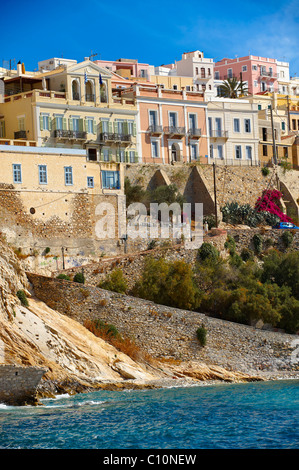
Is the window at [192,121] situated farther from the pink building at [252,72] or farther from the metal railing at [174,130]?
the pink building at [252,72]

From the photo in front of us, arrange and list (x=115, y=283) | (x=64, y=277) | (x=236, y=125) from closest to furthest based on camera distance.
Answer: (x=64, y=277)
(x=115, y=283)
(x=236, y=125)

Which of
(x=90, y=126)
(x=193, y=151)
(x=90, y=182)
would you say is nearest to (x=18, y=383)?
(x=90, y=182)

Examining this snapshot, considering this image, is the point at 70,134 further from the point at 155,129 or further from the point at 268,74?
the point at 268,74

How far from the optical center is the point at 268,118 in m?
86.9

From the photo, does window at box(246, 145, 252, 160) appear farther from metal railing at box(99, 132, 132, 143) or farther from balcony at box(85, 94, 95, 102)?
balcony at box(85, 94, 95, 102)

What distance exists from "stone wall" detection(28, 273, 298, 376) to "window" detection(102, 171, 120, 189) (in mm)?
12875

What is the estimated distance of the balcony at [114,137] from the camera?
63.5 meters

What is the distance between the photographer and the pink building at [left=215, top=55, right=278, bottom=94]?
10994 centimetres

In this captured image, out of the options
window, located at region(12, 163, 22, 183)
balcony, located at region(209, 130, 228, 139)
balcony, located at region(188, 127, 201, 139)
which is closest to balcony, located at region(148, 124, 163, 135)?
balcony, located at region(188, 127, 201, 139)

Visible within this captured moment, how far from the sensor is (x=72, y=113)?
204ft

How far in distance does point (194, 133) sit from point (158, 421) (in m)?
37.8

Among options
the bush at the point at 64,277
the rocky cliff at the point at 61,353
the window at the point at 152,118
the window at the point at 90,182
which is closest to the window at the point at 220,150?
the window at the point at 152,118

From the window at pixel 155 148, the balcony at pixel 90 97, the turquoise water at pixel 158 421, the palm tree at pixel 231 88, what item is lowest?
the turquoise water at pixel 158 421

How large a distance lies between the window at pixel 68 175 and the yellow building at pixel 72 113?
4334 mm
